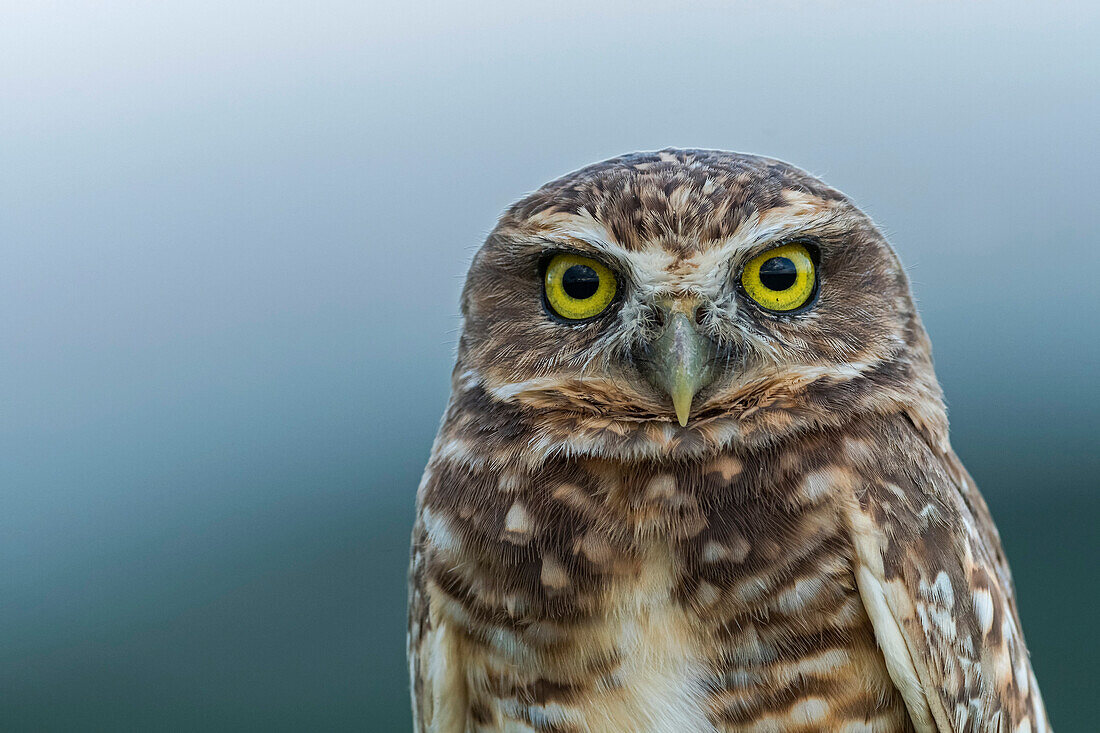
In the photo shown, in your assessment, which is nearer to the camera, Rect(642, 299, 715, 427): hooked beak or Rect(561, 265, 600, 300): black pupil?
Rect(642, 299, 715, 427): hooked beak

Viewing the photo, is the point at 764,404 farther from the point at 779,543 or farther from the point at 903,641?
the point at 903,641

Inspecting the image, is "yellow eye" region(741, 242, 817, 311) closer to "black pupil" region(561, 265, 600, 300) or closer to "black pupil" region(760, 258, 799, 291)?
"black pupil" region(760, 258, 799, 291)

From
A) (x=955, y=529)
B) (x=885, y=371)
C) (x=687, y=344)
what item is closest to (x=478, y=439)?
(x=687, y=344)

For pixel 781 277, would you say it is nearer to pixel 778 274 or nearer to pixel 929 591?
pixel 778 274

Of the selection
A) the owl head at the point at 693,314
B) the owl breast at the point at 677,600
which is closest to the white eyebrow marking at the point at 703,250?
the owl head at the point at 693,314

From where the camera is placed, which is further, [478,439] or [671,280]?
[478,439]

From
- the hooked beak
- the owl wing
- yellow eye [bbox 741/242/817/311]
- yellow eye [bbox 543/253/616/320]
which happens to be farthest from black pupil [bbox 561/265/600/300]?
the owl wing

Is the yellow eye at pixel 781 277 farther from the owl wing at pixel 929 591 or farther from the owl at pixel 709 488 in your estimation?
the owl wing at pixel 929 591

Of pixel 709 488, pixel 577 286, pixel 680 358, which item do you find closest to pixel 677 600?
pixel 709 488
